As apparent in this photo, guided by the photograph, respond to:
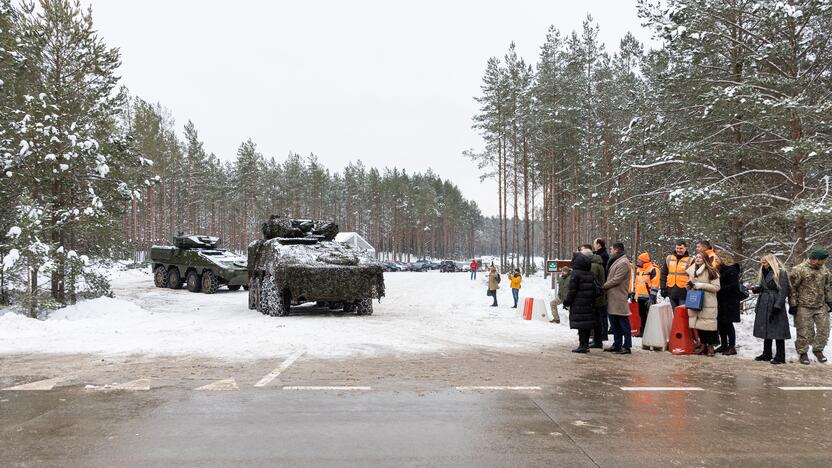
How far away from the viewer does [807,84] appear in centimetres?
1195

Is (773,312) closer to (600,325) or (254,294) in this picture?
(600,325)

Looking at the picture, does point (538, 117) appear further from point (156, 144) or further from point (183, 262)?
point (156, 144)

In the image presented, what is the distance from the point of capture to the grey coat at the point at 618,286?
26.8 feet

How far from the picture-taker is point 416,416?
469 cm

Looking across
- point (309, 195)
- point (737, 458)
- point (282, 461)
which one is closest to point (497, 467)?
point (282, 461)

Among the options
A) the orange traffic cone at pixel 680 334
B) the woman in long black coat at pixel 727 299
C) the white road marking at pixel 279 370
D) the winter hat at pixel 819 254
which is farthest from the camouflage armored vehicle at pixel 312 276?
the winter hat at pixel 819 254

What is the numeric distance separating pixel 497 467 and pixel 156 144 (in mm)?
42354

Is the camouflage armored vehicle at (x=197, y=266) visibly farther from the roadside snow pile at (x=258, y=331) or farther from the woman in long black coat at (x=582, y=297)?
the woman in long black coat at (x=582, y=297)

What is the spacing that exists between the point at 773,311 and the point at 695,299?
1008 millimetres

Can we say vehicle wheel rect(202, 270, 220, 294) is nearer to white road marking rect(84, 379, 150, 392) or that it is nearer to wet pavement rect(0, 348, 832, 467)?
wet pavement rect(0, 348, 832, 467)

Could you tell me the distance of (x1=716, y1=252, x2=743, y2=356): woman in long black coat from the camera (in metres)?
8.41

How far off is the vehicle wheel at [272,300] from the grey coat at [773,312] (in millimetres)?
9766

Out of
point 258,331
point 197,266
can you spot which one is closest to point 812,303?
point 258,331

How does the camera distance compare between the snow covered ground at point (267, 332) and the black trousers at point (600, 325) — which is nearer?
the snow covered ground at point (267, 332)
